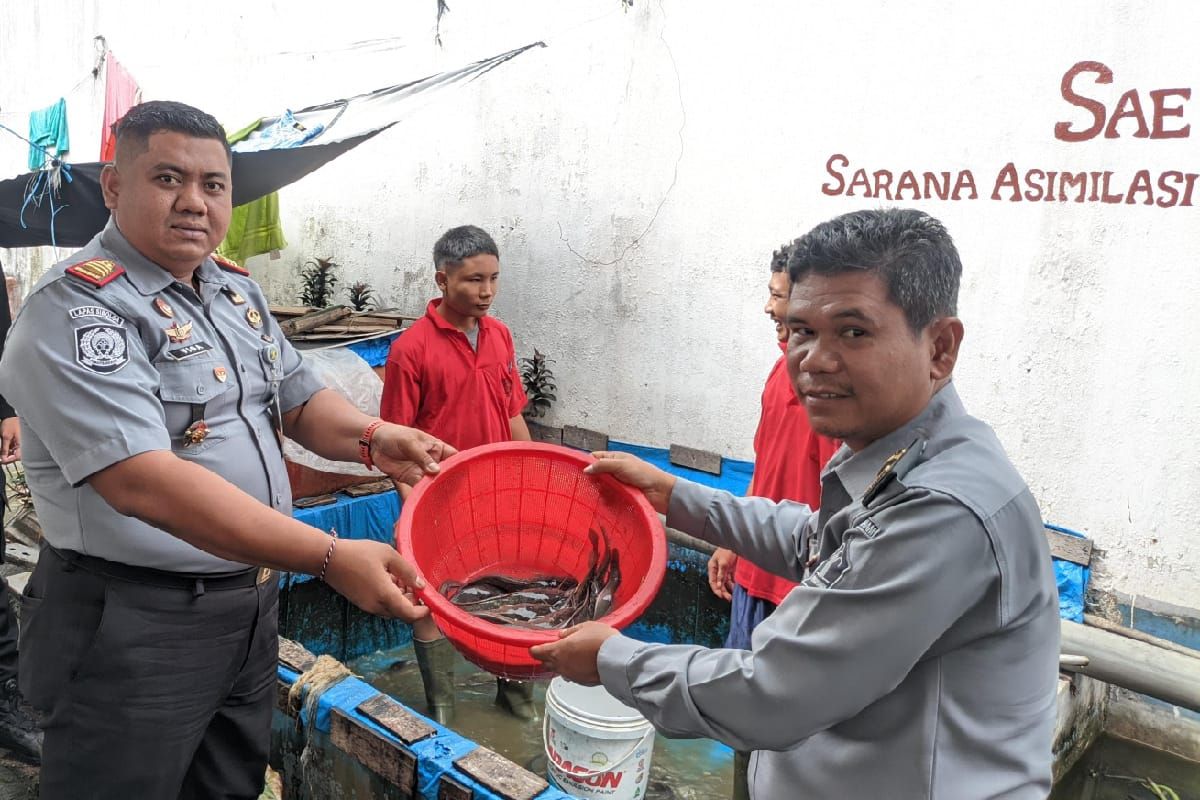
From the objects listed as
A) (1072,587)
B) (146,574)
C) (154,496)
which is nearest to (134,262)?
(154,496)

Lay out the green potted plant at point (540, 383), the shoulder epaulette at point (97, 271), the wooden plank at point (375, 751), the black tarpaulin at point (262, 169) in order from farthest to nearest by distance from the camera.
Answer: the green potted plant at point (540, 383) < the black tarpaulin at point (262, 169) < the wooden plank at point (375, 751) < the shoulder epaulette at point (97, 271)

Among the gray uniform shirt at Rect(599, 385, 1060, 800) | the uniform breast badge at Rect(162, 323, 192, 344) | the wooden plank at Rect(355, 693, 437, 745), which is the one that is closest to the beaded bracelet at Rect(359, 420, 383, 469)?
the uniform breast badge at Rect(162, 323, 192, 344)

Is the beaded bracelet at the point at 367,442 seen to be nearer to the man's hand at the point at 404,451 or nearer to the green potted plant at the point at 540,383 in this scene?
the man's hand at the point at 404,451

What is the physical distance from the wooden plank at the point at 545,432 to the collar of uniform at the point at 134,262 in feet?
12.9

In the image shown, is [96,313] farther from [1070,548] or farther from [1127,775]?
[1127,775]

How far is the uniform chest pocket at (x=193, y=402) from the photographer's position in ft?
6.70

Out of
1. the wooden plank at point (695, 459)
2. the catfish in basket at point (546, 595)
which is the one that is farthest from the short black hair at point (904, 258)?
the wooden plank at point (695, 459)

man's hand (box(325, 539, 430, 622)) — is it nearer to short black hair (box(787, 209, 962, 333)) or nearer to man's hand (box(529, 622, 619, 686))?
man's hand (box(529, 622, 619, 686))

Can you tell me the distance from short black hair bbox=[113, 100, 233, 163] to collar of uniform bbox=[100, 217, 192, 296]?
225 mm

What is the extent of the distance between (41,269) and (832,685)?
1416 centimetres

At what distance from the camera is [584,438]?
19.1ft

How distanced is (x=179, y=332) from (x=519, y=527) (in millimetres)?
1268

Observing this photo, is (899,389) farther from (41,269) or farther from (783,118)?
(41,269)

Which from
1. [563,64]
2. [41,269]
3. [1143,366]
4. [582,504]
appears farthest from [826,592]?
[41,269]
